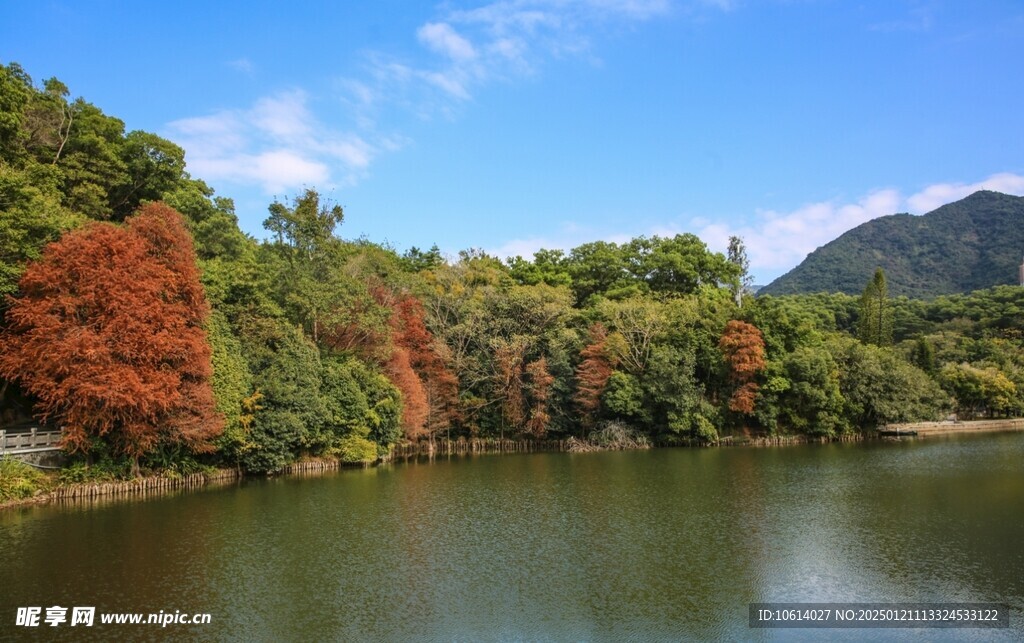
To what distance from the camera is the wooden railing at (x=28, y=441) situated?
20969mm

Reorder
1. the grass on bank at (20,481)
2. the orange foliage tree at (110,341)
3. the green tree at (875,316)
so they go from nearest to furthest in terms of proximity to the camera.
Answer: the grass on bank at (20,481)
the orange foliage tree at (110,341)
the green tree at (875,316)

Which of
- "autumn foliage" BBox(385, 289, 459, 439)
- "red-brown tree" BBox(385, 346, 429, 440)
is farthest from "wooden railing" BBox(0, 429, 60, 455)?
"autumn foliage" BBox(385, 289, 459, 439)

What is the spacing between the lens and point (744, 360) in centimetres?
3953

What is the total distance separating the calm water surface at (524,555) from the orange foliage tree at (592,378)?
48.5ft

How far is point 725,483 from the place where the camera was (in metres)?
24.5

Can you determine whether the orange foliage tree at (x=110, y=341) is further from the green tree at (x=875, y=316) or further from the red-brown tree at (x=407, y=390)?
the green tree at (x=875, y=316)

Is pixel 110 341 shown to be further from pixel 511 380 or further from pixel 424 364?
pixel 511 380

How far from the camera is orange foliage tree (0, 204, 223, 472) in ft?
68.3

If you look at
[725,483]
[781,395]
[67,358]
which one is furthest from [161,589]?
[781,395]

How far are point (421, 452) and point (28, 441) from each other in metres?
21.0

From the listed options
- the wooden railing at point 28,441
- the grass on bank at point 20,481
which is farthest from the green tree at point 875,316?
the grass on bank at point 20,481

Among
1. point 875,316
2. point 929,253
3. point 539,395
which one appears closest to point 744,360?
point 539,395

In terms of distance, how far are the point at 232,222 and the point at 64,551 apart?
59.5 ft

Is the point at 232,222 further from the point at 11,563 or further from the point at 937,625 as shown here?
the point at 937,625
